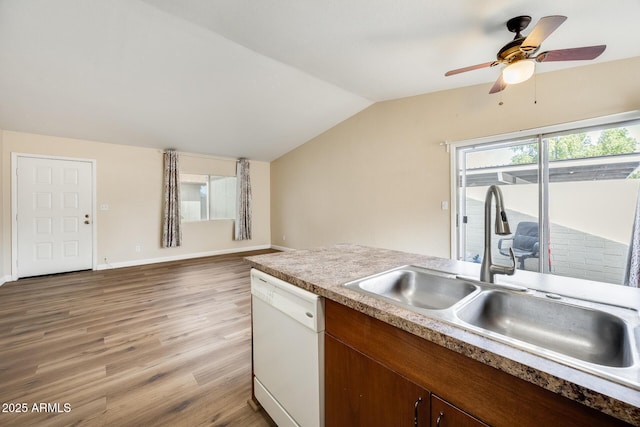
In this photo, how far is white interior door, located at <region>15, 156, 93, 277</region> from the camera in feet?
13.1

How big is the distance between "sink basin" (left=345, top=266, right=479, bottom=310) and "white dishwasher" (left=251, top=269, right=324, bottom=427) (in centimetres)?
26

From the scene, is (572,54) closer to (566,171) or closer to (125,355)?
(566,171)

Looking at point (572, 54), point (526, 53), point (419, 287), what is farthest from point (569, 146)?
point (419, 287)

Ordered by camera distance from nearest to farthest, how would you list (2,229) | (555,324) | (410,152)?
(555,324) → (2,229) → (410,152)

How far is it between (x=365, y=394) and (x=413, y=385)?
0.75 feet

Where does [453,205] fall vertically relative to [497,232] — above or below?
above

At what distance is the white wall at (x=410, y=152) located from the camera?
8.73 feet

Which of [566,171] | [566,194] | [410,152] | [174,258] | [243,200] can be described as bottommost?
[174,258]

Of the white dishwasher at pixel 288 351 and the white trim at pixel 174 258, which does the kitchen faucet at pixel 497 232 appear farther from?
the white trim at pixel 174 258

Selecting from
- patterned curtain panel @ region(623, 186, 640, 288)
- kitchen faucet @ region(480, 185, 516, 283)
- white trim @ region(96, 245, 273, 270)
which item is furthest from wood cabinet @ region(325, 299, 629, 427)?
white trim @ region(96, 245, 273, 270)

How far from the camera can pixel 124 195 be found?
481 cm

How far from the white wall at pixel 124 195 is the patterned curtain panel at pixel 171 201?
0.17 m

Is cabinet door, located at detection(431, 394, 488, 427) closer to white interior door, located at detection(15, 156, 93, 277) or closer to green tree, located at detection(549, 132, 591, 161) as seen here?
green tree, located at detection(549, 132, 591, 161)

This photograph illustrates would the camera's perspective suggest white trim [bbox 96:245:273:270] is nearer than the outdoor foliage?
No
